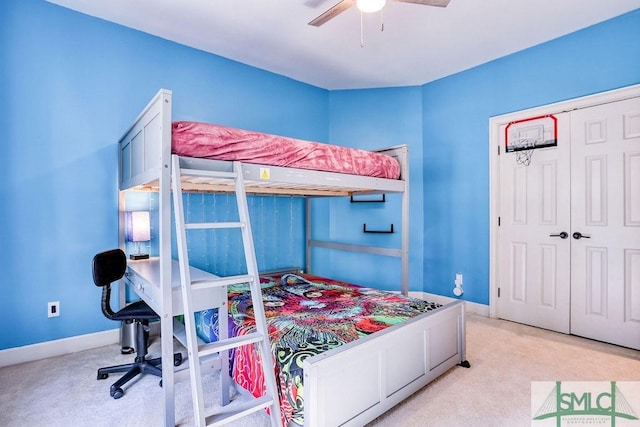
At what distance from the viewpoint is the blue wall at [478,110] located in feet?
9.41

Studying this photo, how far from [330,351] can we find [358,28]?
2.76 meters

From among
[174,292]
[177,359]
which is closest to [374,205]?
[177,359]

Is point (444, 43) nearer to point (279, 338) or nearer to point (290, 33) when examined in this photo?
point (290, 33)

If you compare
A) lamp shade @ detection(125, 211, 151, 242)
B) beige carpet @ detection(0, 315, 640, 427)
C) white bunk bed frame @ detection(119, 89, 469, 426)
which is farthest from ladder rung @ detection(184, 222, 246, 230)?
lamp shade @ detection(125, 211, 151, 242)

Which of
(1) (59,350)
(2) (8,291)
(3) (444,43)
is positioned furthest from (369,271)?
(2) (8,291)

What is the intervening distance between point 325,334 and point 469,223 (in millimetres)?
2599

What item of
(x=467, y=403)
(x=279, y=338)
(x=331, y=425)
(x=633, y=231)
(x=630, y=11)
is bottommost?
(x=467, y=403)

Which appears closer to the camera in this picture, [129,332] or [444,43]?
[129,332]

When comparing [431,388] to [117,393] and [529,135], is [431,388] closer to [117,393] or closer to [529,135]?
[117,393]

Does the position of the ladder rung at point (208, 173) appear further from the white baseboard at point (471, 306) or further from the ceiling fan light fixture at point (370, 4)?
the white baseboard at point (471, 306)

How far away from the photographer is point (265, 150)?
6.79ft

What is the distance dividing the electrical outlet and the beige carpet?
1.14ft

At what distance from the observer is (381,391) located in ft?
5.94

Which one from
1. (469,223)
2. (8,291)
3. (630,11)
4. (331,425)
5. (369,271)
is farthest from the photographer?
(369,271)
